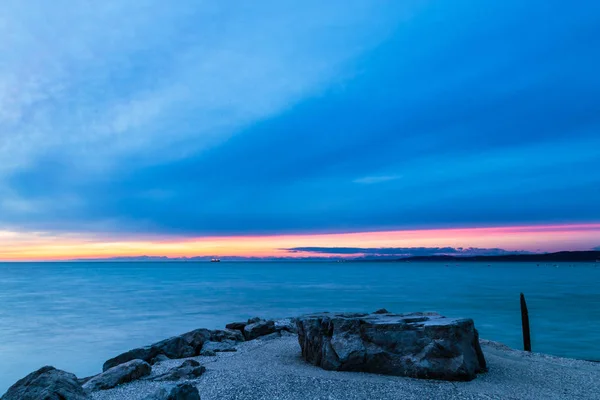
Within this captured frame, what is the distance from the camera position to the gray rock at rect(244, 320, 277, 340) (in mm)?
Answer: 20734

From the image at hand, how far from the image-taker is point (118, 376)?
478 inches

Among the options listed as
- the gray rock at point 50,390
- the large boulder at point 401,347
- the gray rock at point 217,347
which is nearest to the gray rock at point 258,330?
the gray rock at point 217,347

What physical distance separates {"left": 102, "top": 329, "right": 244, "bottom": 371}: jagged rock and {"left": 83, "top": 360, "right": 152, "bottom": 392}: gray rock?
291cm

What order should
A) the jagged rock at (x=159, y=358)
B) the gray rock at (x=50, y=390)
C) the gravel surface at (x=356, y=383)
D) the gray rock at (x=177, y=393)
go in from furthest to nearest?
the jagged rock at (x=159, y=358), the gravel surface at (x=356, y=383), the gray rock at (x=50, y=390), the gray rock at (x=177, y=393)

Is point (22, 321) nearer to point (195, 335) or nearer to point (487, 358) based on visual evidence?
point (195, 335)

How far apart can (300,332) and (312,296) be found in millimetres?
40042

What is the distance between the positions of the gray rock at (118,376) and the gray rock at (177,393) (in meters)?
4.64

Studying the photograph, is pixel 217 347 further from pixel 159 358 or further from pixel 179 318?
pixel 179 318

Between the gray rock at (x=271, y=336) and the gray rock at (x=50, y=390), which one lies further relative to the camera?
the gray rock at (x=271, y=336)

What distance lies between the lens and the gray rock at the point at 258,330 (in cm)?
2073

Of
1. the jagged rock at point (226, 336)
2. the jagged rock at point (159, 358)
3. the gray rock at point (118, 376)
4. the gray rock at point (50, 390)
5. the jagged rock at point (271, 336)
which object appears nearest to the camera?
A: the gray rock at point (50, 390)

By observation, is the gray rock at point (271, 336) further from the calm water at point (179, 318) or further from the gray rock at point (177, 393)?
the gray rock at point (177, 393)

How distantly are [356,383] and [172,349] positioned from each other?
26.9ft

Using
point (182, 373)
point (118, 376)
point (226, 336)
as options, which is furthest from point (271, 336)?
point (118, 376)
